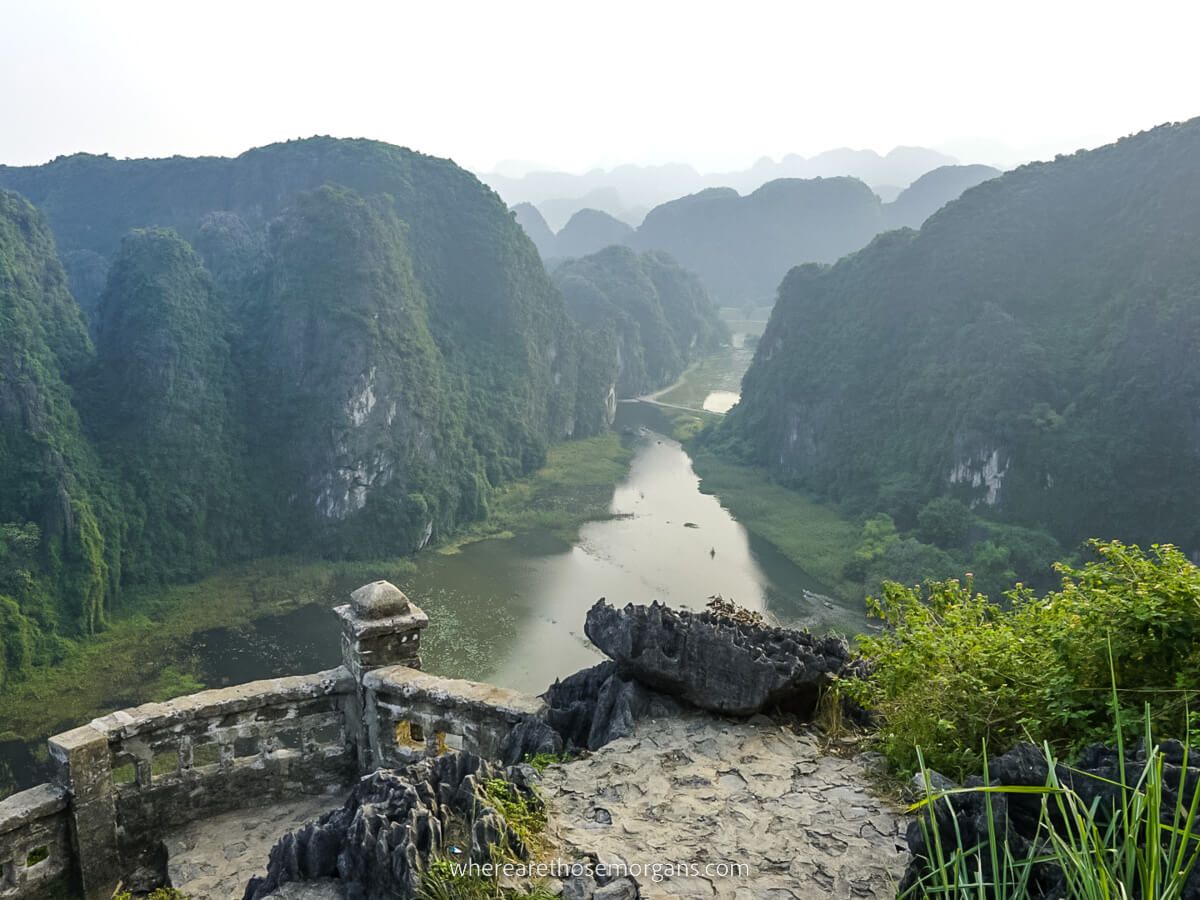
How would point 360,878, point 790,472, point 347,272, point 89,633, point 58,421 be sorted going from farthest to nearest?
1. point 790,472
2. point 347,272
3. point 58,421
4. point 89,633
5. point 360,878

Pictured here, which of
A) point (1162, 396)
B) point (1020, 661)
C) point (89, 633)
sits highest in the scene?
point (1020, 661)

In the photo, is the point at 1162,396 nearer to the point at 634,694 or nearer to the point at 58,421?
the point at 634,694

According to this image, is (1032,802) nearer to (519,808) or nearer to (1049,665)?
(1049,665)

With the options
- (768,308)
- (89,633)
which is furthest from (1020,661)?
(768,308)

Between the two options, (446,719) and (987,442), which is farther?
(987,442)

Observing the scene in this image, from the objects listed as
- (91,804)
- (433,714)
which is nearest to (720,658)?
(433,714)

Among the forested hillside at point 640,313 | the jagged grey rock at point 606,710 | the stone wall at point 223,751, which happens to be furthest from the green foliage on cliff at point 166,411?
the jagged grey rock at point 606,710
